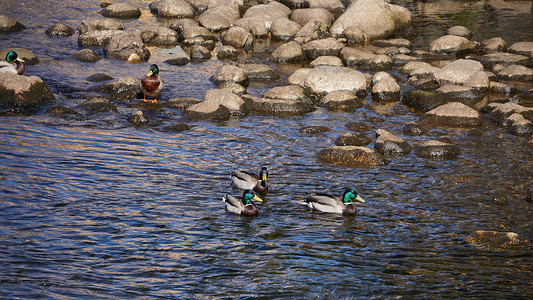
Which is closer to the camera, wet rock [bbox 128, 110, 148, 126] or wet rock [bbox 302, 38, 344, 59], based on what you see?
wet rock [bbox 128, 110, 148, 126]

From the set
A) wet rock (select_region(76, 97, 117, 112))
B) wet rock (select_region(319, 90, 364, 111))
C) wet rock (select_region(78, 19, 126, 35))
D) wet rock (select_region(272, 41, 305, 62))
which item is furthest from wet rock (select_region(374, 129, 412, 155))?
wet rock (select_region(78, 19, 126, 35))

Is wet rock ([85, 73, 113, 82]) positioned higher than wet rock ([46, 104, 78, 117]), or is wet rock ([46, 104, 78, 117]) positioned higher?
wet rock ([85, 73, 113, 82])

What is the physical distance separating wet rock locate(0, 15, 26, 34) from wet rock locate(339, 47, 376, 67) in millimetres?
15048

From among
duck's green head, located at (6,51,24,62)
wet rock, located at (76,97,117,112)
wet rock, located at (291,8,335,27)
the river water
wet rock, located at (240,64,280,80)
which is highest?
wet rock, located at (291,8,335,27)

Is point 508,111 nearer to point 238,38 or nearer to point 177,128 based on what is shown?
point 177,128

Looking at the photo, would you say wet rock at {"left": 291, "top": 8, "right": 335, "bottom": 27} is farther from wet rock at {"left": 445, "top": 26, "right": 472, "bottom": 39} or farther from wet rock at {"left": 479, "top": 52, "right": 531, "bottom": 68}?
wet rock at {"left": 479, "top": 52, "right": 531, "bottom": 68}

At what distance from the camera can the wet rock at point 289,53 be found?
2547cm

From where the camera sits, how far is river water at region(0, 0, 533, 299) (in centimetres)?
952

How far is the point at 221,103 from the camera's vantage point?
19.0 metres

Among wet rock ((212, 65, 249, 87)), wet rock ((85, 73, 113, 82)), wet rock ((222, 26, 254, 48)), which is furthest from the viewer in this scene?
wet rock ((222, 26, 254, 48))

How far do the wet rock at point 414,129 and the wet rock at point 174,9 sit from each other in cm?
1840

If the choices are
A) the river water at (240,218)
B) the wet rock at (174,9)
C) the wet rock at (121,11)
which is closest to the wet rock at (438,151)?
the river water at (240,218)

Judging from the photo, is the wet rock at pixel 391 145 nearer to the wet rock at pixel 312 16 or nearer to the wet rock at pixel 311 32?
the wet rock at pixel 311 32

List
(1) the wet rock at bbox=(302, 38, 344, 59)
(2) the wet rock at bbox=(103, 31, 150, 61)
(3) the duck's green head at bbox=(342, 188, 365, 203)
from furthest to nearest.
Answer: (1) the wet rock at bbox=(302, 38, 344, 59) < (2) the wet rock at bbox=(103, 31, 150, 61) < (3) the duck's green head at bbox=(342, 188, 365, 203)
